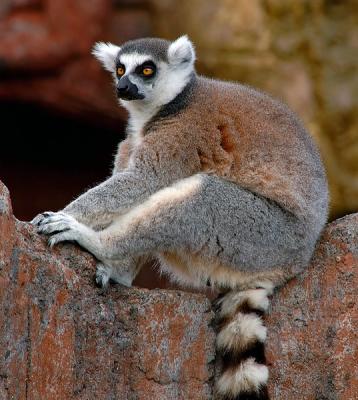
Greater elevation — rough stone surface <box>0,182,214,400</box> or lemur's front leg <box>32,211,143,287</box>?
lemur's front leg <box>32,211,143,287</box>

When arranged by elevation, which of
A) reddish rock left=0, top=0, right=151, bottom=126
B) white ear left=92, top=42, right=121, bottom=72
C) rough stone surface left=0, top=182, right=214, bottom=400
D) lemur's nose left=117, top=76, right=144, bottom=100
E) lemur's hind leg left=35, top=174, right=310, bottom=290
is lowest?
rough stone surface left=0, top=182, right=214, bottom=400

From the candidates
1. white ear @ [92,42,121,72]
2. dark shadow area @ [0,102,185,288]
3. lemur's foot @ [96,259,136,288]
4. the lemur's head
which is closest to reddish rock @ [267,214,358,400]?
lemur's foot @ [96,259,136,288]

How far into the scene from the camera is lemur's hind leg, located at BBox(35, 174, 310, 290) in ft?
18.0

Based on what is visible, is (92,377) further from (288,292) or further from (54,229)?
(288,292)

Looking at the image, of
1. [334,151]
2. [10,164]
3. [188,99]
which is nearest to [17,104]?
[10,164]

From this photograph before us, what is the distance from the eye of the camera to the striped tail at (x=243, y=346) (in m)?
5.24

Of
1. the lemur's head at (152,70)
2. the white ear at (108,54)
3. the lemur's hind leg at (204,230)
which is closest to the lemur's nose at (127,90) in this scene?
the lemur's head at (152,70)

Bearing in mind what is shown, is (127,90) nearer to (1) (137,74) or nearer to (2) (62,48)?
(1) (137,74)

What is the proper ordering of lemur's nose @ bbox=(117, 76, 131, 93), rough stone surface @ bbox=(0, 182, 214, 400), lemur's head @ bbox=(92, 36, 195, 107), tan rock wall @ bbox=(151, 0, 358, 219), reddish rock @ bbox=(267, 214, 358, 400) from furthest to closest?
tan rock wall @ bbox=(151, 0, 358, 219)
lemur's head @ bbox=(92, 36, 195, 107)
lemur's nose @ bbox=(117, 76, 131, 93)
reddish rock @ bbox=(267, 214, 358, 400)
rough stone surface @ bbox=(0, 182, 214, 400)

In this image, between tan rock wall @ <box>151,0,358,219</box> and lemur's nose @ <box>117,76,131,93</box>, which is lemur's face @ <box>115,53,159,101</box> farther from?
tan rock wall @ <box>151,0,358,219</box>

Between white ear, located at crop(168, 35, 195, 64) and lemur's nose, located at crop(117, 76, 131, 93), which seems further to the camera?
white ear, located at crop(168, 35, 195, 64)

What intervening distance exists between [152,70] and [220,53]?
17.4 feet

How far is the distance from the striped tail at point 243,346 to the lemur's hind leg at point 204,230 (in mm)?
242

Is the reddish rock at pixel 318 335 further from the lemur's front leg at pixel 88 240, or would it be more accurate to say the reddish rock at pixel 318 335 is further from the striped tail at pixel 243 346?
the lemur's front leg at pixel 88 240
